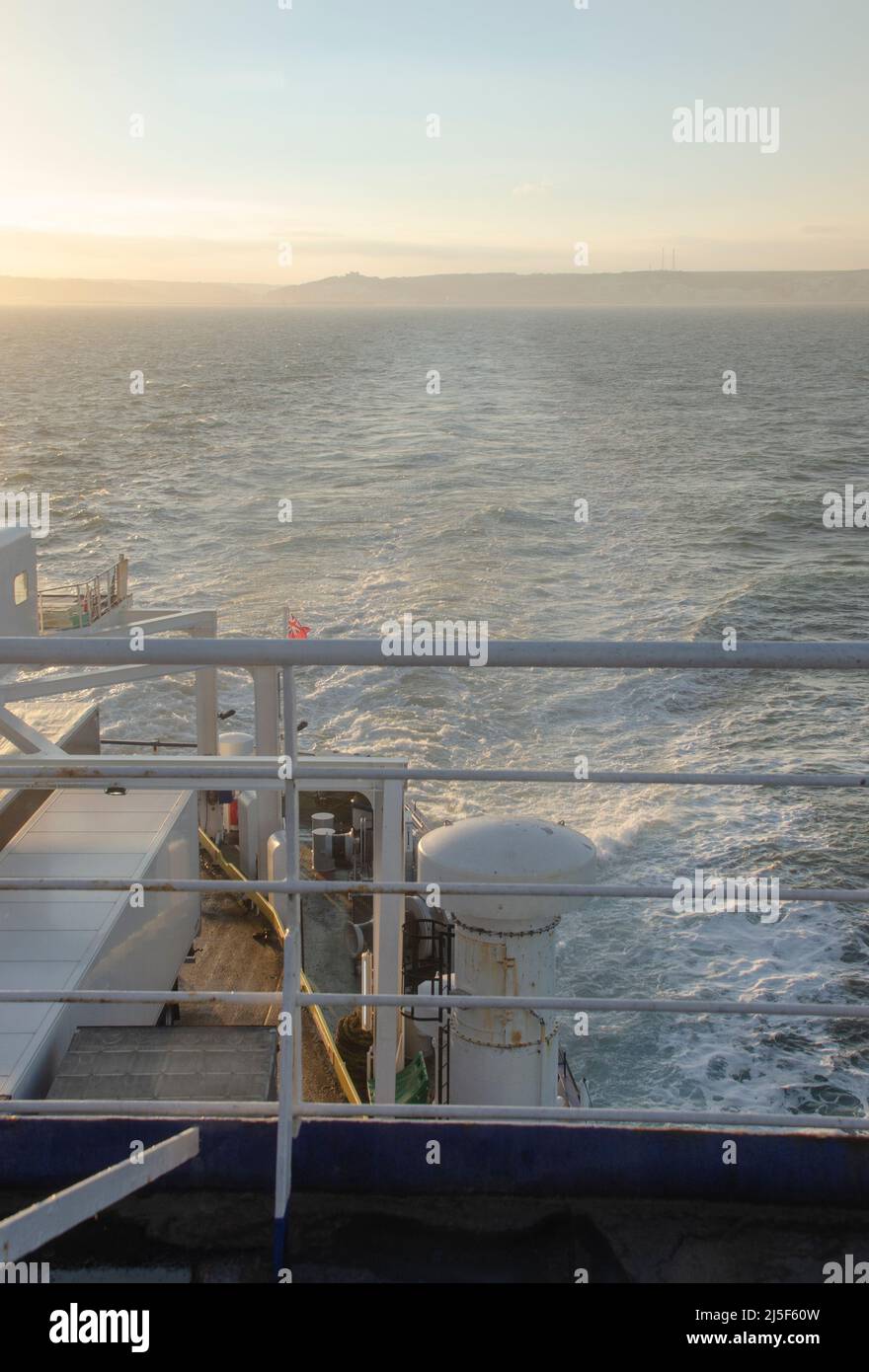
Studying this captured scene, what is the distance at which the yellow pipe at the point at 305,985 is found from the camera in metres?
8.38

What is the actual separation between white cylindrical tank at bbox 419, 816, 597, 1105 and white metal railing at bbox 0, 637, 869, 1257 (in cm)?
312

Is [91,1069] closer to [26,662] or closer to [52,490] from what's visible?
[26,662]

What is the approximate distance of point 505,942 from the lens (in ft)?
21.1

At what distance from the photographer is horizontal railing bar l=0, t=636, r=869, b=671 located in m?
2.53

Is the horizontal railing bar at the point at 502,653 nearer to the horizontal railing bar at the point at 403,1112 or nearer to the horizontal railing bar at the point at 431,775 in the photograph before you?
the horizontal railing bar at the point at 431,775

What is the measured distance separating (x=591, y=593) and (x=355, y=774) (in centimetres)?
2705

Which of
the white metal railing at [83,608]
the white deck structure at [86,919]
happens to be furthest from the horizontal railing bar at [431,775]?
the white metal railing at [83,608]

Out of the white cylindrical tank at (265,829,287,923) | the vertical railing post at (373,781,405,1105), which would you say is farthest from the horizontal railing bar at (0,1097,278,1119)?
the white cylindrical tank at (265,829,287,923)

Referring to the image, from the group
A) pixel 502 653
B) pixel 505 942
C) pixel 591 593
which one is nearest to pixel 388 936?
pixel 505 942

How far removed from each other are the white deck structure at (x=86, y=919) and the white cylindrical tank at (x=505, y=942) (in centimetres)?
151

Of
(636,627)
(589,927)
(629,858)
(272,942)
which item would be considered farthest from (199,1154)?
(636,627)

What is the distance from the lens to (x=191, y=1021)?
30.5ft

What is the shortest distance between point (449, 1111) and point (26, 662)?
1281 millimetres

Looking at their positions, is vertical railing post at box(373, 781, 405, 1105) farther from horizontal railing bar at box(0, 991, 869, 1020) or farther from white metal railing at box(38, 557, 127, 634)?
white metal railing at box(38, 557, 127, 634)
